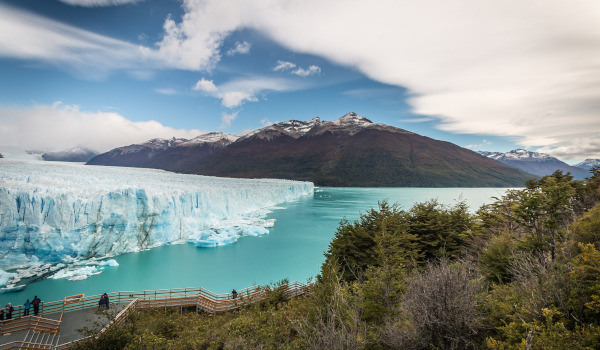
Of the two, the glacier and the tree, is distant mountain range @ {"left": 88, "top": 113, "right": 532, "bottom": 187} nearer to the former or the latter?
the glacier

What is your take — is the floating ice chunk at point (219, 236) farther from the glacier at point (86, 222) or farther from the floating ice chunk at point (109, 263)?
the floating ice chunk at point (109, 263)

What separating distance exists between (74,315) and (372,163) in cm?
14361

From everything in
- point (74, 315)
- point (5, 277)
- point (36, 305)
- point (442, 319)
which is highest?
point (442, 319)

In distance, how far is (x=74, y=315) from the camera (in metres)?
10.6

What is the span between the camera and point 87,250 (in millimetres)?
18984

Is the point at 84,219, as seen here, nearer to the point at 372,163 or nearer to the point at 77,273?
the point at 77,273

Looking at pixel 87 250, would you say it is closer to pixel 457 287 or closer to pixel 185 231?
pixel 185 231

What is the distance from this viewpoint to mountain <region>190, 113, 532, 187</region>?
130 m

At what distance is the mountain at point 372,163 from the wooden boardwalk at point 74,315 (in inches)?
4416

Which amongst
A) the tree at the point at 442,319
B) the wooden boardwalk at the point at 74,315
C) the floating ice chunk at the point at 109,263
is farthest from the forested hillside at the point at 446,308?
the floating ice chunk at the point at 109,263

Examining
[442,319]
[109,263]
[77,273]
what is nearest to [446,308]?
[442,319]

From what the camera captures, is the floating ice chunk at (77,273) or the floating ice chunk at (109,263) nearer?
the floating ice chunk at (77,273)

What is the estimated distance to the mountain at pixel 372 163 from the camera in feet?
427

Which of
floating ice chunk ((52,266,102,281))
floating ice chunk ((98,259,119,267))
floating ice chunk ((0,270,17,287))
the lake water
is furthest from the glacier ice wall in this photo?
floating ice chunk ((52,266,102,281))
